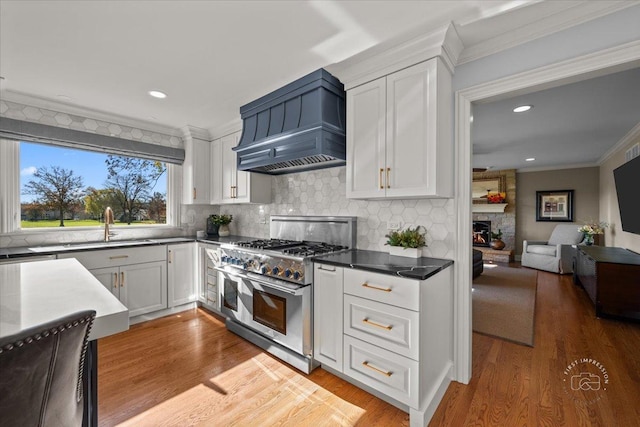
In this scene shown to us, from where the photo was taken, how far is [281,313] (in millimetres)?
2365

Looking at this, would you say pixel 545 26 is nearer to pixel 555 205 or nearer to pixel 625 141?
pixel 625 141

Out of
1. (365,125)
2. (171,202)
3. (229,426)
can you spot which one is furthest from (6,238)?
(365,125)

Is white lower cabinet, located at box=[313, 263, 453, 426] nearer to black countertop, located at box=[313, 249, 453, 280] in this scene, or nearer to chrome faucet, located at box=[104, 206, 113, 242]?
black countertop, located at box=[313, 249, 453, 280]

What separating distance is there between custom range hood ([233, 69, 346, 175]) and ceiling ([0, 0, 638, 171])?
137 mm

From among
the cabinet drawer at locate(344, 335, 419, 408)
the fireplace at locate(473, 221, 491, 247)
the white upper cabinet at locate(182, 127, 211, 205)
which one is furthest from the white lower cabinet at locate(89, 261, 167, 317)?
the fireplace at locate(473, 221, 491, 247)

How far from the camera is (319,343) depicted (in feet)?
7.18

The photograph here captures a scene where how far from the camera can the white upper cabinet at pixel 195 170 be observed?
3859 millimetres

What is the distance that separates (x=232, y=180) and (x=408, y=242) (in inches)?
92.5

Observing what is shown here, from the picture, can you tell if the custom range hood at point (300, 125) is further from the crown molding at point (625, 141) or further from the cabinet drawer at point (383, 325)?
the crown molding at point (625, 141)

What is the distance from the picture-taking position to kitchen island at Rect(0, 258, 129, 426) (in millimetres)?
889

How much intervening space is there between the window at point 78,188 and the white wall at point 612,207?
21.6 feet

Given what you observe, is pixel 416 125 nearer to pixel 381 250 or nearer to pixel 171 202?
pixel 381 250

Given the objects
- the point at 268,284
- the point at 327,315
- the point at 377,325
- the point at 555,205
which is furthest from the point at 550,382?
the point at 555,205

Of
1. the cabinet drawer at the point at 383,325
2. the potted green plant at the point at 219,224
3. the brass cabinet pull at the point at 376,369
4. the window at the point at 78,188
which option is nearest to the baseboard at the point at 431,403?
the brass cabinet pull at the point at 376,369
